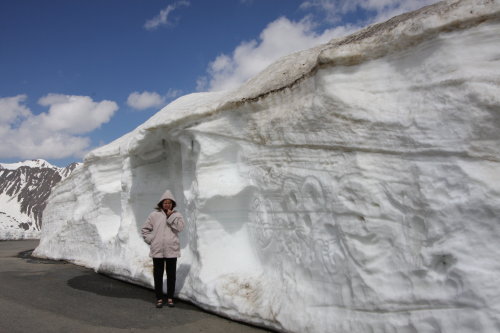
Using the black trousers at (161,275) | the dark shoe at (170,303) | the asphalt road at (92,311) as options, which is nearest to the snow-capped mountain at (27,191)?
the asphalt road at (92,311)

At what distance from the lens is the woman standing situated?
230 inches

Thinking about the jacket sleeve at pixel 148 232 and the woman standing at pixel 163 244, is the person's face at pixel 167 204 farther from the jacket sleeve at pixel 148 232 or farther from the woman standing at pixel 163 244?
the jacket sleeve at pixel 148 232

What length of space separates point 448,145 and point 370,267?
1.38 metres

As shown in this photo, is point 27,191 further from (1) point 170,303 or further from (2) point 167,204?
(1) point 170,303

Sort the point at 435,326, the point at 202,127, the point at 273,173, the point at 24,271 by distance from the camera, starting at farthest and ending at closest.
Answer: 1. the point at 24,271
2. the point at 202,127
3. the point at 273,173
4. the point at 435,326

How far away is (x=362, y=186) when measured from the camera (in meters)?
4.10

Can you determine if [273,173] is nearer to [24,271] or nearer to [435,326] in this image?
Result: [435,326]

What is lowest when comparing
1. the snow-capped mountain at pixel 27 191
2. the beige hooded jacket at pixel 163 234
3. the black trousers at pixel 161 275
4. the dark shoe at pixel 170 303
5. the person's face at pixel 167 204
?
the dark shoe at pixel 170 303

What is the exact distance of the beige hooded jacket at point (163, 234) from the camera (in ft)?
19.2

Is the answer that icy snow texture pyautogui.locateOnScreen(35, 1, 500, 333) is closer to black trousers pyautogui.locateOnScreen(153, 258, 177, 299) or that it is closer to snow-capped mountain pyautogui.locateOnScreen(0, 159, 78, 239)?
black trousers pyautogui.locateOnScreen(153, 258, 177, 299)

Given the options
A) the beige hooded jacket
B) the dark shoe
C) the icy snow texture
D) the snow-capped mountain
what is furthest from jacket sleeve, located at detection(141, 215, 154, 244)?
the snow-capped mountain

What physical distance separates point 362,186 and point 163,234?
3167 millimetres

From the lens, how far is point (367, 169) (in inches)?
162

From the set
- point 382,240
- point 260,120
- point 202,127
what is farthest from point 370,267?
point 202,127
